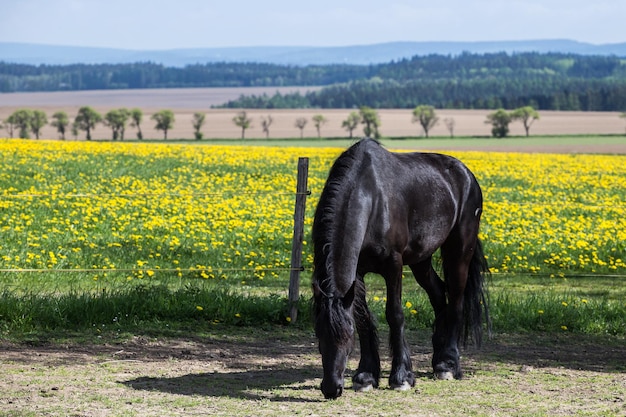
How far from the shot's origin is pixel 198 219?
1772cm

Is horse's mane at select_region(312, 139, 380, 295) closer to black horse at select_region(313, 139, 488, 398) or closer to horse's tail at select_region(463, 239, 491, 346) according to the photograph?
black horse at select_region(313, 139, 488, 398)

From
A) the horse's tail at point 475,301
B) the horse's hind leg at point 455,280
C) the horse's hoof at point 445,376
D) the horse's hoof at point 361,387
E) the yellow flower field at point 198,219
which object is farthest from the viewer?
the yellow flower field at point 198,219

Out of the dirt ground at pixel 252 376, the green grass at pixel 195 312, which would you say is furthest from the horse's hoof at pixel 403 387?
the green grass at pixel 195 312

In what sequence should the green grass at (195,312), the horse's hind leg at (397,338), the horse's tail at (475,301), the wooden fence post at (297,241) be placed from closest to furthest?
the horse's hind leg at (397,338), the horse's tail at (475,301), the green grass at (195,312), the wooden fence post at (297,241)

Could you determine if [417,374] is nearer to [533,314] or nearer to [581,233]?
[533,314]

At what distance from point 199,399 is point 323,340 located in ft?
3.45

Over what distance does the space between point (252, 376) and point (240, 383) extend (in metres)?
0.31

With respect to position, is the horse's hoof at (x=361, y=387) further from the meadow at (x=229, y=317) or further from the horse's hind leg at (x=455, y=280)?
the horse's hind leg at (x=455, y=280)

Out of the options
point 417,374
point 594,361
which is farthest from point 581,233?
point 417,374

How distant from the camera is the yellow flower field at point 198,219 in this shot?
46.3 ft

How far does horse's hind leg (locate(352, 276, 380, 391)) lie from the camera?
25.4ft

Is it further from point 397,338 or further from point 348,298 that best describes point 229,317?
point 348,298

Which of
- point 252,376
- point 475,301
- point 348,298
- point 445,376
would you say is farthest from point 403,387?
point 475,301

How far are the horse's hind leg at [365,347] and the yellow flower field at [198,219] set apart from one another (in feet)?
8.05
